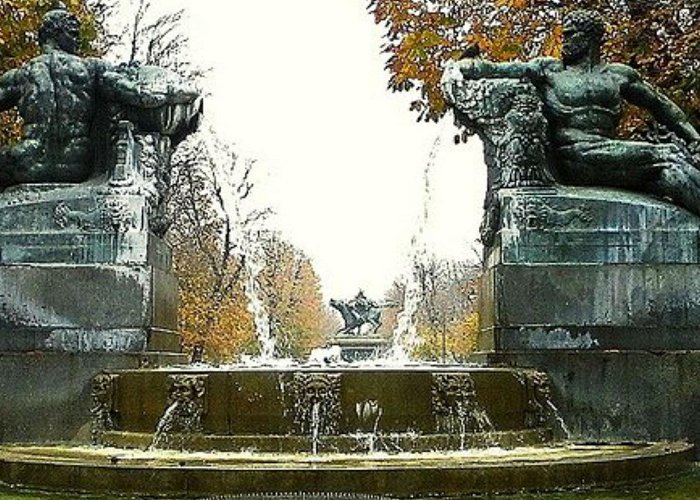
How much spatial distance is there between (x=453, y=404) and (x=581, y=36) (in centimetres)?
524

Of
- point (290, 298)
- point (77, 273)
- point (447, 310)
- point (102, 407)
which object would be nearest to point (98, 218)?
point (77, 273)

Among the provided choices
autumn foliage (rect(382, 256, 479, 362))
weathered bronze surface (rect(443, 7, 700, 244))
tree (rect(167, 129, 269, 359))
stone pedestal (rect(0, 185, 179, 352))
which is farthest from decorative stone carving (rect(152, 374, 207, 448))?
autumn foliage (rect(382, 256, 479, 362))

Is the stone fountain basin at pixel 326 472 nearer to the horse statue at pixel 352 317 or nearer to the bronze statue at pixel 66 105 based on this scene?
the bronze statue at pixel 66 105

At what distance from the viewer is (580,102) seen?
13078 mm

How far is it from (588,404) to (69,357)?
483 centimetres

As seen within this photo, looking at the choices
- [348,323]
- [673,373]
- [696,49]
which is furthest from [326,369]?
Result: [348,323]

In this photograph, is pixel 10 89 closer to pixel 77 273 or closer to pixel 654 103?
pixel 77 273

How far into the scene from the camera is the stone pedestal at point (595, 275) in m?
12.1

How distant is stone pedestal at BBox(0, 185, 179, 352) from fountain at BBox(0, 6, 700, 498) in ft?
0.05

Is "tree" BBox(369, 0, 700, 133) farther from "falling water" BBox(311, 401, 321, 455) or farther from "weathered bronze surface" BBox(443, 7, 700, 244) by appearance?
"falling water" BBox(311, 401, 321, 455)

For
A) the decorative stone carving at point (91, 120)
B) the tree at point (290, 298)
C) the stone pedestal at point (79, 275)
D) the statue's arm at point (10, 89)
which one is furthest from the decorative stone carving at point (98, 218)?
the tree at point (290, 298)

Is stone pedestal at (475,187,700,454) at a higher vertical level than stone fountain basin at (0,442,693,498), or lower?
higher

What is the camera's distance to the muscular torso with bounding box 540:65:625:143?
42.9 ft

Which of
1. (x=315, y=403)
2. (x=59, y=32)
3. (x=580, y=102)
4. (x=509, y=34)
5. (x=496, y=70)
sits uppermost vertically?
(x=509, y=34)
